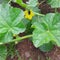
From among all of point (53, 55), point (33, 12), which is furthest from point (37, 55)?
point (33, 12)

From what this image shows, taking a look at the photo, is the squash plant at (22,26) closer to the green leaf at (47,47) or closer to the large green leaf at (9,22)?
the large green leaf at (9,22)

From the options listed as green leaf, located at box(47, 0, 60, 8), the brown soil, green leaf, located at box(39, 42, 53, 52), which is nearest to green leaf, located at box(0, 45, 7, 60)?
the brown soil

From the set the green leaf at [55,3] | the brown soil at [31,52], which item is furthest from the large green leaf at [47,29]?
the brown soil at [31,52]

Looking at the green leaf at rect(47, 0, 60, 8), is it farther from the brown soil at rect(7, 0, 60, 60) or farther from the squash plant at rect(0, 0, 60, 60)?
the brown soil at rect(7, 0, 60, 60)

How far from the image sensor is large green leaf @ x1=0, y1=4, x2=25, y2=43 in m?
1.73

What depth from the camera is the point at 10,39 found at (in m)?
1.74

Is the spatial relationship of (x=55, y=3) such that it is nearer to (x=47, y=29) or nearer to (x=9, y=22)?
(x=47, y=29)

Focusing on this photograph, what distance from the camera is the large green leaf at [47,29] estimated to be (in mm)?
1688

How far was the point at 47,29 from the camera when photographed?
1.74 meters

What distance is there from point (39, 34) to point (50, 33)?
0.23 ft

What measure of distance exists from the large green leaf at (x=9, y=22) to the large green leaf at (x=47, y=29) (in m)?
0.09

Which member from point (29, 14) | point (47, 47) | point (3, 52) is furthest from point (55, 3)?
point (3, 52)

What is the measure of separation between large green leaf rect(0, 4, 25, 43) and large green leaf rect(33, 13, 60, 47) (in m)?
0.09

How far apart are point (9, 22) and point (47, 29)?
25cm
